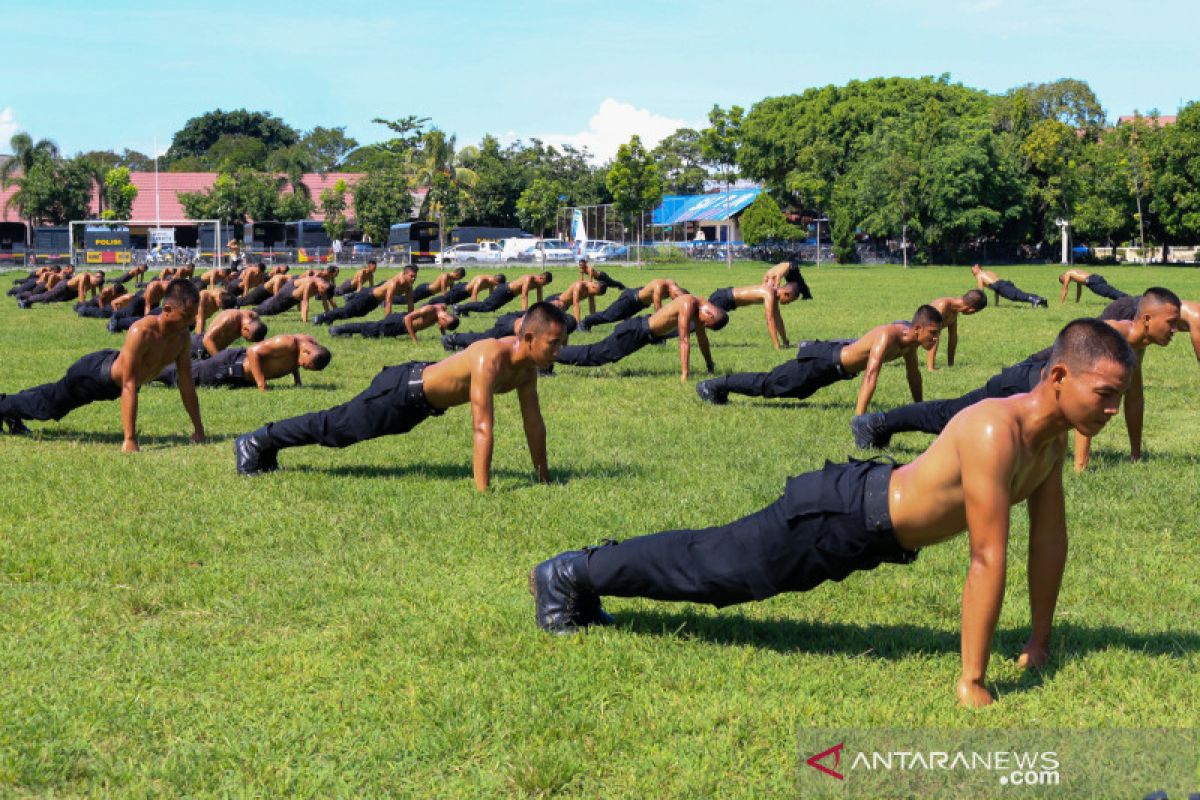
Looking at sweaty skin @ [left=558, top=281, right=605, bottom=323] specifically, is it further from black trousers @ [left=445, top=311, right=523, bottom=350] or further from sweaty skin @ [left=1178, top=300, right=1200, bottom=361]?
sweaty skin @ [left=1178, top=300, right=1200, bottom=361]

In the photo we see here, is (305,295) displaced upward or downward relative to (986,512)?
upward

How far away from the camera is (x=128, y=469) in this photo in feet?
35.6

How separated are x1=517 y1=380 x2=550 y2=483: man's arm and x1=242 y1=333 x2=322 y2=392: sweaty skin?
726 centimetres

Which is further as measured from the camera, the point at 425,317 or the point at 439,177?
the point at 439,177

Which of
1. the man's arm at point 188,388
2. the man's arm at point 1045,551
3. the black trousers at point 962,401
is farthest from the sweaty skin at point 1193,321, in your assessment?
the man's arm at point 188,388

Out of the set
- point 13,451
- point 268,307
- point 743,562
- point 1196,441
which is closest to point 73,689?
point 743,562

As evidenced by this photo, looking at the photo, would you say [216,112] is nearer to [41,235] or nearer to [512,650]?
[41,235]

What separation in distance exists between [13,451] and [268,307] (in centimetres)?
1776

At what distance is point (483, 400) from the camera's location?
9.24 metres

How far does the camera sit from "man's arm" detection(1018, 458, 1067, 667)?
17.7 feet

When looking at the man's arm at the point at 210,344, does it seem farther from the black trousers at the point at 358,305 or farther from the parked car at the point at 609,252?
the parked car at the point at 609,252

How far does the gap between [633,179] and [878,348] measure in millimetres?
61238

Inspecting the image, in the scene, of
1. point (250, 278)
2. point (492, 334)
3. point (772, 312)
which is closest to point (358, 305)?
point (250, 278)

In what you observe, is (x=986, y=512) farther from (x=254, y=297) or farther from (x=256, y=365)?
(x=254, y=297)
